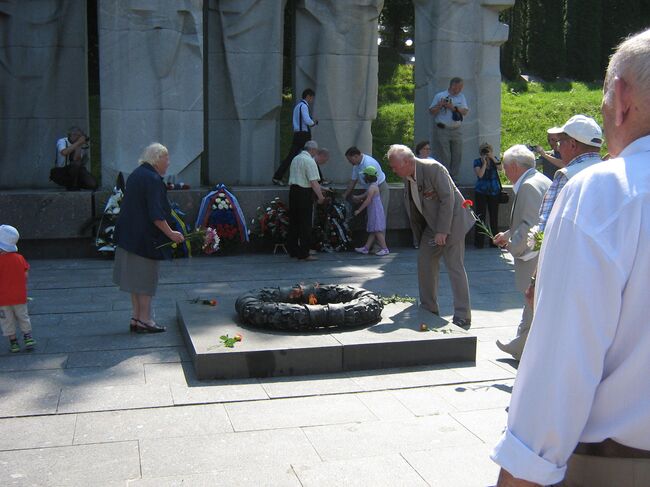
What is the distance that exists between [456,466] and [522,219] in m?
2.38

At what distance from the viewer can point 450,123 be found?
45.3 feet

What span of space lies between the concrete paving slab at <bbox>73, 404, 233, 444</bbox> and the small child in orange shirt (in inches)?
63.4

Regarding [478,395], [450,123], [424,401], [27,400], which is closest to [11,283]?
[27,400]

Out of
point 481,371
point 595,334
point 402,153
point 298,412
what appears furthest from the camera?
point 402,153

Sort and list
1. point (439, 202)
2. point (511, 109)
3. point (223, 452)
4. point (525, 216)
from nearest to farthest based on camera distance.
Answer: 1. point (223, 452)
2. point (525, 216)
3. point (439, 202)
4. point (511, 109)

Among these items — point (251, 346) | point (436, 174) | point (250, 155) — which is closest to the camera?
point (251, 346)

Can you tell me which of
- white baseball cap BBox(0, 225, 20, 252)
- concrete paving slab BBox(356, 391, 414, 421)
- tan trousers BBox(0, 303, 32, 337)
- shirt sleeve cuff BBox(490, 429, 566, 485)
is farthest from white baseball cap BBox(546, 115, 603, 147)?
tan trousers BBox(0, 303, 32, 337)

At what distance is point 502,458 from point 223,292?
26.4ft

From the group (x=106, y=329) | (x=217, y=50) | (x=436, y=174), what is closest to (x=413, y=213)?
(x=436, y=174)

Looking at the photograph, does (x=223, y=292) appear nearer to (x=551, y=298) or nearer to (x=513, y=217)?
(x=513, y=217)

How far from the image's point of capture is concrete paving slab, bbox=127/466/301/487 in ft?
13.8

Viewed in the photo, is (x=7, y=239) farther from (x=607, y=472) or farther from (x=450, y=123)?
(x=450, y=123)

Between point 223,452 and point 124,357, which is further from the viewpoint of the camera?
point 124,357

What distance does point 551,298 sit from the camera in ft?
5.60
